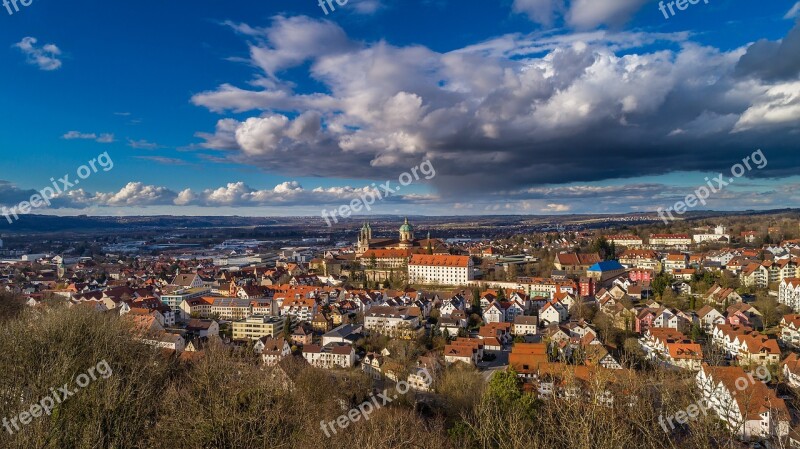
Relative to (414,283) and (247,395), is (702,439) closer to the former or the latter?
(247,395)

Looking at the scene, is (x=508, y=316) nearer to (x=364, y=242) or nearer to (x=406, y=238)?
(x=406, y=238)

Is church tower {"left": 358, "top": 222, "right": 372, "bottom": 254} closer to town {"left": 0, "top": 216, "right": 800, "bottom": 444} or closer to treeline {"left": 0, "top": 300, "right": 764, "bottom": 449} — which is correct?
town {"left": 0, "top": 216, "right": 800, "bottom": 444}

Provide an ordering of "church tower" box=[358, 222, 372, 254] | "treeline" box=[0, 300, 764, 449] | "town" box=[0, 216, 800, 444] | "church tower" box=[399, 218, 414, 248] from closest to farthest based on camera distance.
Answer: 1. "treeline" box=[0, 300, 764, 449]
2. "town" box=[0, 216, 800, 444]
3. "church tower" box=[399, 218, 414, 248]
4. "church tower" box=[358, 222, 372, 254]

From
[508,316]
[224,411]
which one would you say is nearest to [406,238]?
[508,316]

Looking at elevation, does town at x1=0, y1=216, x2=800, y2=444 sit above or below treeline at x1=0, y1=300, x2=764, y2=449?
below

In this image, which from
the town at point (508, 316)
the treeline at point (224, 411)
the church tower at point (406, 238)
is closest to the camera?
the treeline at point (224, 411)

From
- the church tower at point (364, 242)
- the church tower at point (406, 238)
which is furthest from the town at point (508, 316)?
the church tower at point (364, 242)

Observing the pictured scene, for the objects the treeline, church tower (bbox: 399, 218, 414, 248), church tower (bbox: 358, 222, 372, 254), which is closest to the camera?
the treeline

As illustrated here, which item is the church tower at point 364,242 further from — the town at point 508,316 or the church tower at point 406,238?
the church tower at point 406,238

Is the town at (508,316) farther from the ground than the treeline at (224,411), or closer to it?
closer to it

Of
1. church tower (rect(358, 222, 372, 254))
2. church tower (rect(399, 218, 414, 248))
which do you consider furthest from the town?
church tower (rect(358, 222, 372, 254))
